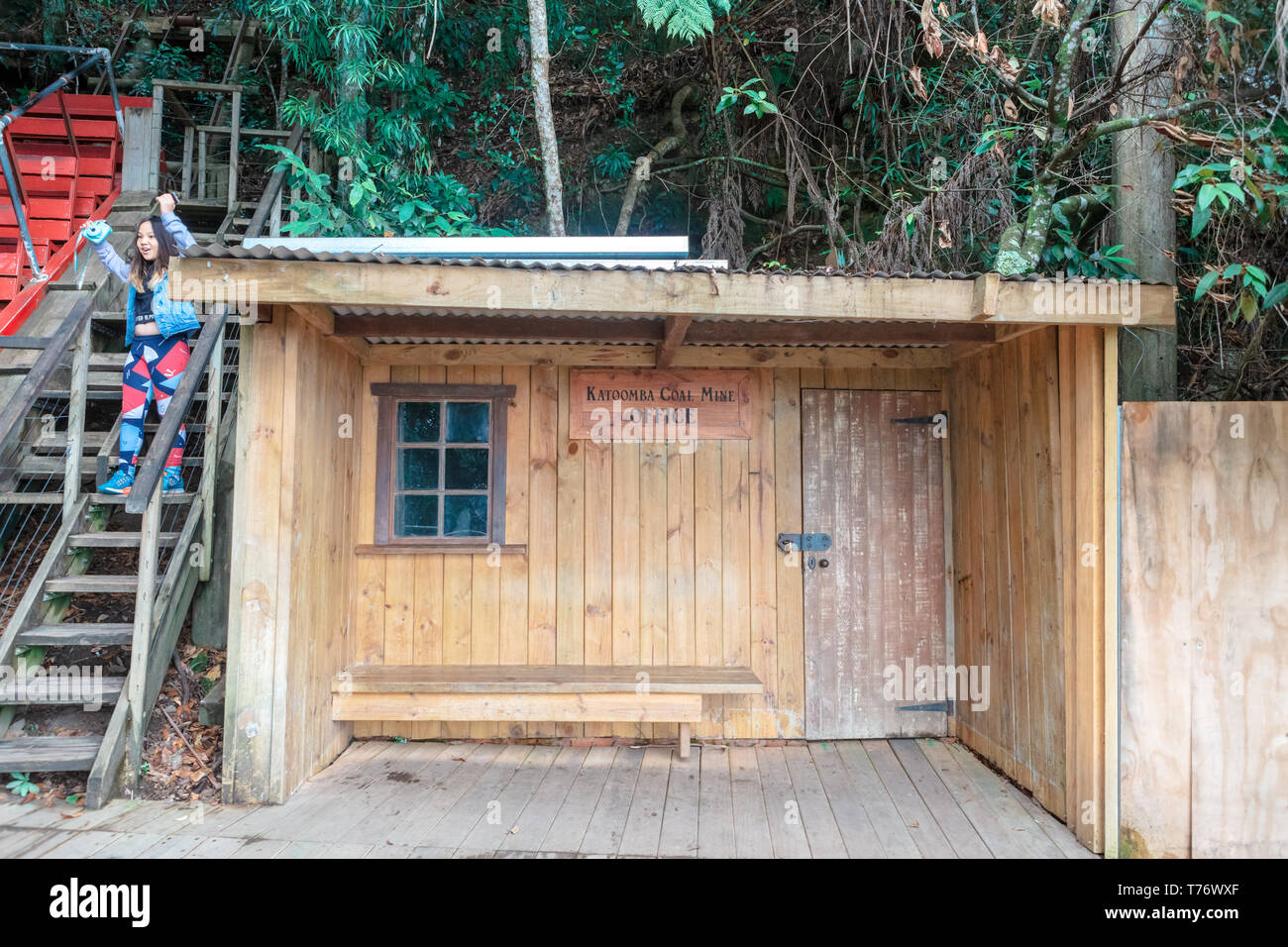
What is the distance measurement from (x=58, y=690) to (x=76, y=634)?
0.84 feet

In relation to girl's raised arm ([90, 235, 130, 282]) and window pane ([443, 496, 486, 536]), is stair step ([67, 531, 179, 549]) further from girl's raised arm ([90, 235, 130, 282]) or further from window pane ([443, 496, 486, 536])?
girl's raised arm ([90, 235, 130, 282])

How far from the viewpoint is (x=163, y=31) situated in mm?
7457

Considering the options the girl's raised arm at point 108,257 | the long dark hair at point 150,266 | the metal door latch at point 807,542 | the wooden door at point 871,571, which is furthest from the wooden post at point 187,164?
the metal door latch at point 807,542

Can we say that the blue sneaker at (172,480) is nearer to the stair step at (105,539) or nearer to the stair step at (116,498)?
the stair step at (116,498)

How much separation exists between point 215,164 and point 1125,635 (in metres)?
7.68

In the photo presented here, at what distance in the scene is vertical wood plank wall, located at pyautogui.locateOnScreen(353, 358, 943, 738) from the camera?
4.04 metres

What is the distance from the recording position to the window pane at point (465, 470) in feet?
13.4

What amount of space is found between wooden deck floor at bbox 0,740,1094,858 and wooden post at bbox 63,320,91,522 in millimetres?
1523

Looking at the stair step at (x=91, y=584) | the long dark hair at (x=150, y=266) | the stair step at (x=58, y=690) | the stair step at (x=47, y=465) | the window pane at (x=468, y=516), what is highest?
the long dark hair at (x=150, y=266)

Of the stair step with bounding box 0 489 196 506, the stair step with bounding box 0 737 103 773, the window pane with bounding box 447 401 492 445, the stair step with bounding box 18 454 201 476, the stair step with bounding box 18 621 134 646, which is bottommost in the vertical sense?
the stair step with bounding box 0 737 103 773

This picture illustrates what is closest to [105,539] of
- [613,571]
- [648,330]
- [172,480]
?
[172,480]

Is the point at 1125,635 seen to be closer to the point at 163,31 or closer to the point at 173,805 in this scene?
the point at 173,805

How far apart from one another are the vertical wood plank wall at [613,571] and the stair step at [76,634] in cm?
105

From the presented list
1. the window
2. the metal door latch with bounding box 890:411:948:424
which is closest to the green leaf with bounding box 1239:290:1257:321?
the metal door latch with bounding box 890:411:948:424
